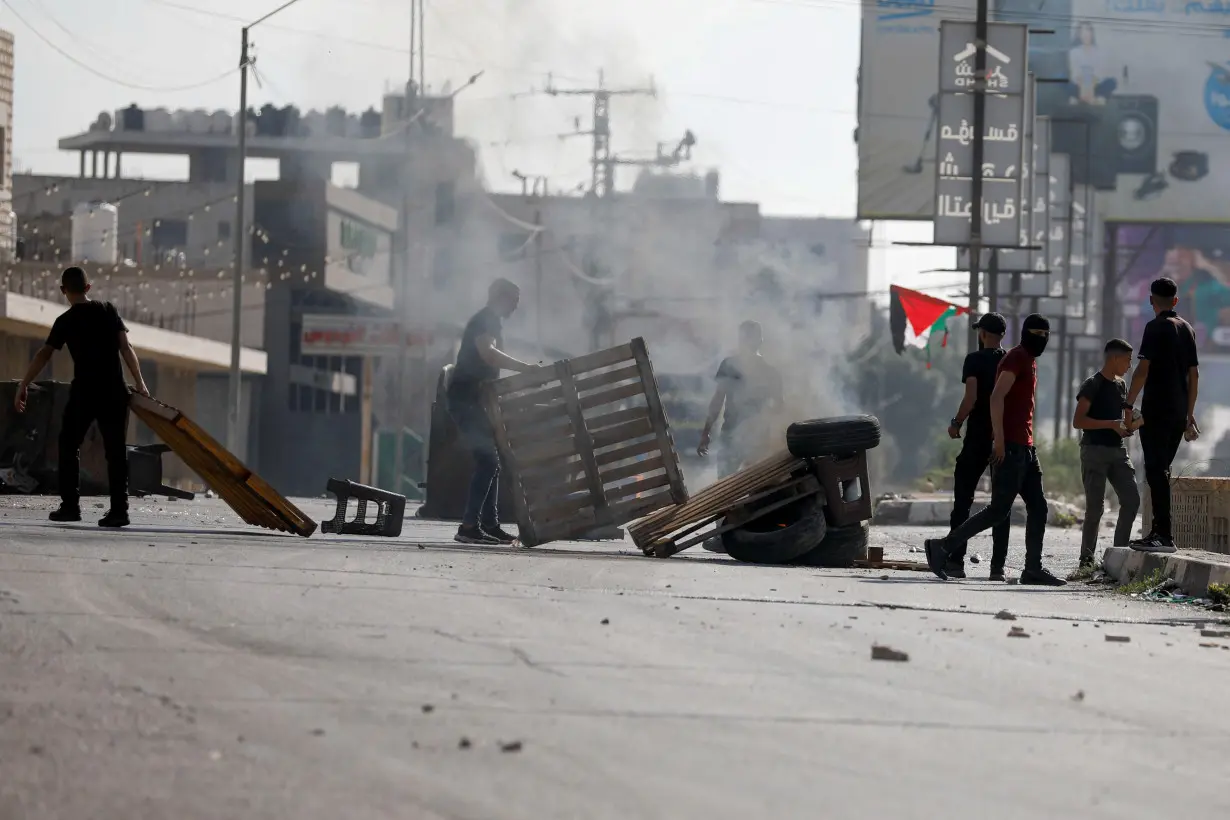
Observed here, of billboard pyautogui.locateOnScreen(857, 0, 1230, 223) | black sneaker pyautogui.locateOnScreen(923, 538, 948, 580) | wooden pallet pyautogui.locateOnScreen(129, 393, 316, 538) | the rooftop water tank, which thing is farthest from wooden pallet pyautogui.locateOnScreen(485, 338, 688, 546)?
billboard pyautogui.locateOnScreen(857, 0, 1230, 223)

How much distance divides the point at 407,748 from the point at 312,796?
0.57 metres

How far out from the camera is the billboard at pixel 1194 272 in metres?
66.1

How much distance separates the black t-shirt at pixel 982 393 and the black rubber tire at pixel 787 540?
1.03 m

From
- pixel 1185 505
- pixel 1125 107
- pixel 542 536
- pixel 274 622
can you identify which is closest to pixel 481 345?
pixel 542 536

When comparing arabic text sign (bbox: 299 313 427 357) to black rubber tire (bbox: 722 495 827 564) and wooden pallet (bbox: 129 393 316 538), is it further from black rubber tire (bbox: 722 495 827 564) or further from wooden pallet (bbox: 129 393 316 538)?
black rubber tire (bbox: 722 495 827 564)

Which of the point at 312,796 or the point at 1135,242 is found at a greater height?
the point at 1135,242

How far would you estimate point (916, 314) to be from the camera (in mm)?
29219

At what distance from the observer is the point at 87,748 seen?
15.6ft

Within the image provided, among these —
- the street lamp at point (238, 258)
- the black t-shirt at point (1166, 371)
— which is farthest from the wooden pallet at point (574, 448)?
the street lamp at point (238, 258)

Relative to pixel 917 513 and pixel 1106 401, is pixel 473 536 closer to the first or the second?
pixel 1106 401

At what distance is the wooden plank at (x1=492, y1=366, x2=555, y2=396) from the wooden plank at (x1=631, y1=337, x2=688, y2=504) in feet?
1.92

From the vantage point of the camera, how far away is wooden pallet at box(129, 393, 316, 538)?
493 inches

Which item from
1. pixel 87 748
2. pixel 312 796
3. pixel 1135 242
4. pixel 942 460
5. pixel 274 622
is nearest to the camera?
pixel 312 796

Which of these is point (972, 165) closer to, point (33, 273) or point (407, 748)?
point (33, 273)
